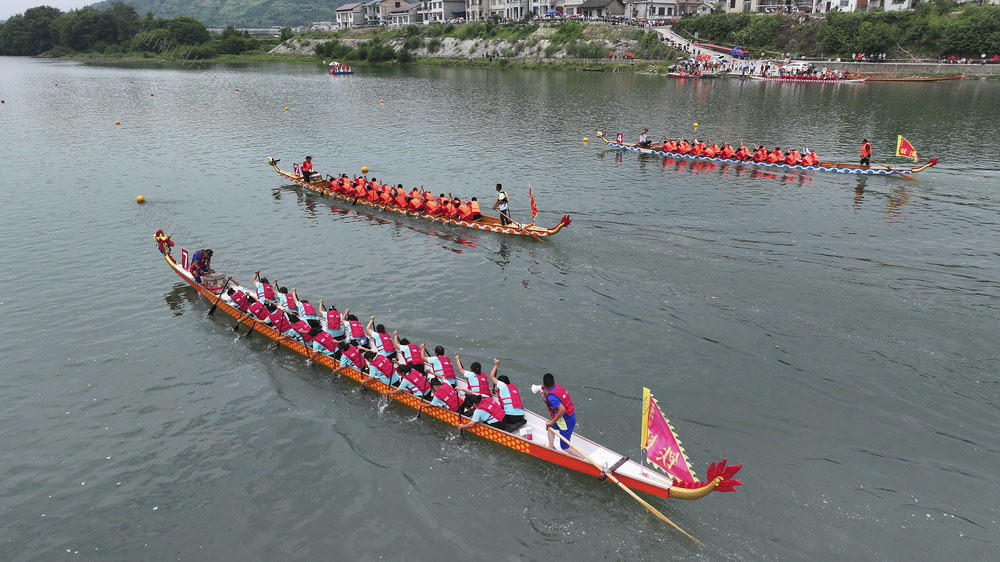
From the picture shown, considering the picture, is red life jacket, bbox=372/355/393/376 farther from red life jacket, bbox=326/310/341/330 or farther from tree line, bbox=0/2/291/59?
tree line, bbox=0/2/291/59

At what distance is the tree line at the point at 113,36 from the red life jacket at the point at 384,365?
158 meters

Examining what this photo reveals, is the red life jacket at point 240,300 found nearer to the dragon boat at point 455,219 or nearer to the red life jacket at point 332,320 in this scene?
the red life jacket at point 332,320

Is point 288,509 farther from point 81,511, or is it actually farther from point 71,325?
point 71,325

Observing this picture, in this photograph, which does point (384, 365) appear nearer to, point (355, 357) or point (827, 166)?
point (355, 357)

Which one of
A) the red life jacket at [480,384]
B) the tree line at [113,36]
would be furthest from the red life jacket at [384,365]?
the tree line at [113,36]

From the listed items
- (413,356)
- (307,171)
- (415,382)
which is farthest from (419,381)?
(307,171)

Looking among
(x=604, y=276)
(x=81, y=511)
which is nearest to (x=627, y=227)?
(x=604, y=276)

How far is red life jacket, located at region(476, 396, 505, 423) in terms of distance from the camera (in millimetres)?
14016

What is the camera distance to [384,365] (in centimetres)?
1583

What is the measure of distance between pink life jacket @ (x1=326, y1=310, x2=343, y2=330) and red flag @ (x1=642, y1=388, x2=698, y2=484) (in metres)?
9.89

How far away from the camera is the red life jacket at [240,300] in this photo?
19.7m

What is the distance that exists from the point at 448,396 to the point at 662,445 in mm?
5452

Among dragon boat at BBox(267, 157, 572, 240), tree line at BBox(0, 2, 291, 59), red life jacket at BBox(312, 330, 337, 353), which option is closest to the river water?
dragon boat at BBox(267, 157, 572, 240)

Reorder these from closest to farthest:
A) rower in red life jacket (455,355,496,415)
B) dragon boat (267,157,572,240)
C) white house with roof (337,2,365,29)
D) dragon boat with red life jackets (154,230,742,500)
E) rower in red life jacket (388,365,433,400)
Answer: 1. dragon boat with red life jackets (154,230,742,500)
2. rower in red life jacket (455,355,496,415)
3. rower in red life jacket (388,365,433,400)
4. dragon boat (267,157,572,240)
5. white house with roof (337,2,365,29)
